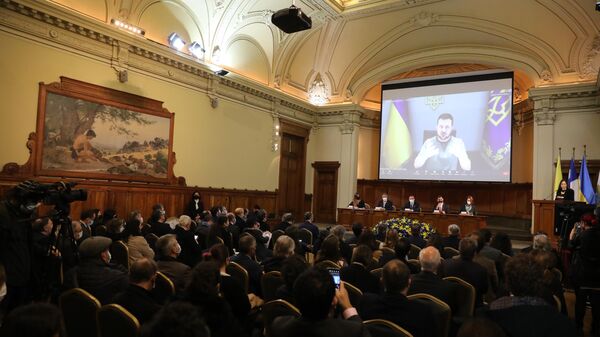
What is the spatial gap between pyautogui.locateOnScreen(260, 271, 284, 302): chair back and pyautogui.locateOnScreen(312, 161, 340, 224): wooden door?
→ 429 inches

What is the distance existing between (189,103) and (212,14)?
7.53 feet

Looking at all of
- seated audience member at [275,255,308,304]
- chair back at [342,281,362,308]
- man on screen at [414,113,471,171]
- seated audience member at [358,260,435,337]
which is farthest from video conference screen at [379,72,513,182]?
seated audience member at [275,255,308,304]

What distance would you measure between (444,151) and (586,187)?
3694 millimetres

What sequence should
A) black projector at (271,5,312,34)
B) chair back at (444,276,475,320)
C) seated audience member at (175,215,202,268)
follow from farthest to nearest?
black projector at (271,5,312,34)
seated audience member at (175,215,202,268)
chair back at (444,276,475,320)

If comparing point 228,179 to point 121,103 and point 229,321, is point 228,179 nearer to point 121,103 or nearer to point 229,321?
point 121,103

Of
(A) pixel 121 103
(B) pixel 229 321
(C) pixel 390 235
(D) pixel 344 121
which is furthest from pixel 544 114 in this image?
(B) pixel 229 321

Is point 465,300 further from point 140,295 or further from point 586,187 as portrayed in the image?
point 586,187

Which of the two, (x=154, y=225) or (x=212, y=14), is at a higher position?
(x=212, y=14)

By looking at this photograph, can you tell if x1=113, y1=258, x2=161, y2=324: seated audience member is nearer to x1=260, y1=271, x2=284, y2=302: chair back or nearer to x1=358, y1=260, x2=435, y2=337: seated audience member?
x1=260, y1=271, x2=284, y2=302: chair back

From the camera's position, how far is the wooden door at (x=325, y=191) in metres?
14.1

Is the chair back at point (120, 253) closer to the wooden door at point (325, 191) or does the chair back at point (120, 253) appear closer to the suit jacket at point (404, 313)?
the suit jacket at point (404, 313)

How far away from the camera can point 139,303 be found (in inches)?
88.7

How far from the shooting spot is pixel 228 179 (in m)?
11.0

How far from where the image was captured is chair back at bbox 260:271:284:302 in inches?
122
